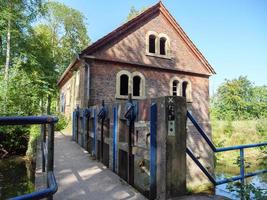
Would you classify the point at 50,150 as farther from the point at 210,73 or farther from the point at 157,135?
the point at 210,73

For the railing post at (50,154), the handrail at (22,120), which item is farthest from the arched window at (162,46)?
the handrail at (22,120)

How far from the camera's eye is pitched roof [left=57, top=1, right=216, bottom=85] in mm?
→ 13981

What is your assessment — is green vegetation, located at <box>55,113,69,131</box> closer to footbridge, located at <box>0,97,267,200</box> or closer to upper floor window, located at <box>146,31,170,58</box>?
upper floor window, located at <box>146,31,170,58</box>

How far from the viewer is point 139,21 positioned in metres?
16.1

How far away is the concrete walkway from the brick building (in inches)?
281

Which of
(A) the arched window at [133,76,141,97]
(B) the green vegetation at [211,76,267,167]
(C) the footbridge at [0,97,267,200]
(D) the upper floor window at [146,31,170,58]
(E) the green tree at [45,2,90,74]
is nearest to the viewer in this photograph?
(C) the footbridge at [0,97,267,200]

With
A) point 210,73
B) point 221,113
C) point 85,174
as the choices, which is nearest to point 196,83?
point 210,73

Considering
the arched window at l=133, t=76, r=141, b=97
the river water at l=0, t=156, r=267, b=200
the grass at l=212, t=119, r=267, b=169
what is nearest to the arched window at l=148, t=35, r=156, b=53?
the arched window at l=133, t=76, r=141, b=97

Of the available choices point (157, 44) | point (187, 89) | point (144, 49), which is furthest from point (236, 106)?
point (144, 49)

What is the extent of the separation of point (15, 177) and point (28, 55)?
15478mm

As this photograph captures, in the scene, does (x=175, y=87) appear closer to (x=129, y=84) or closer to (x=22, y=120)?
(x=129, y=84)

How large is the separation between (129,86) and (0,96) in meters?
7.03

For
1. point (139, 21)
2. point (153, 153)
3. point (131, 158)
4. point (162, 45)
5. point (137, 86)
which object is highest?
point (139, 21)

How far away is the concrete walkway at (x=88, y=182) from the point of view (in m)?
3.89
